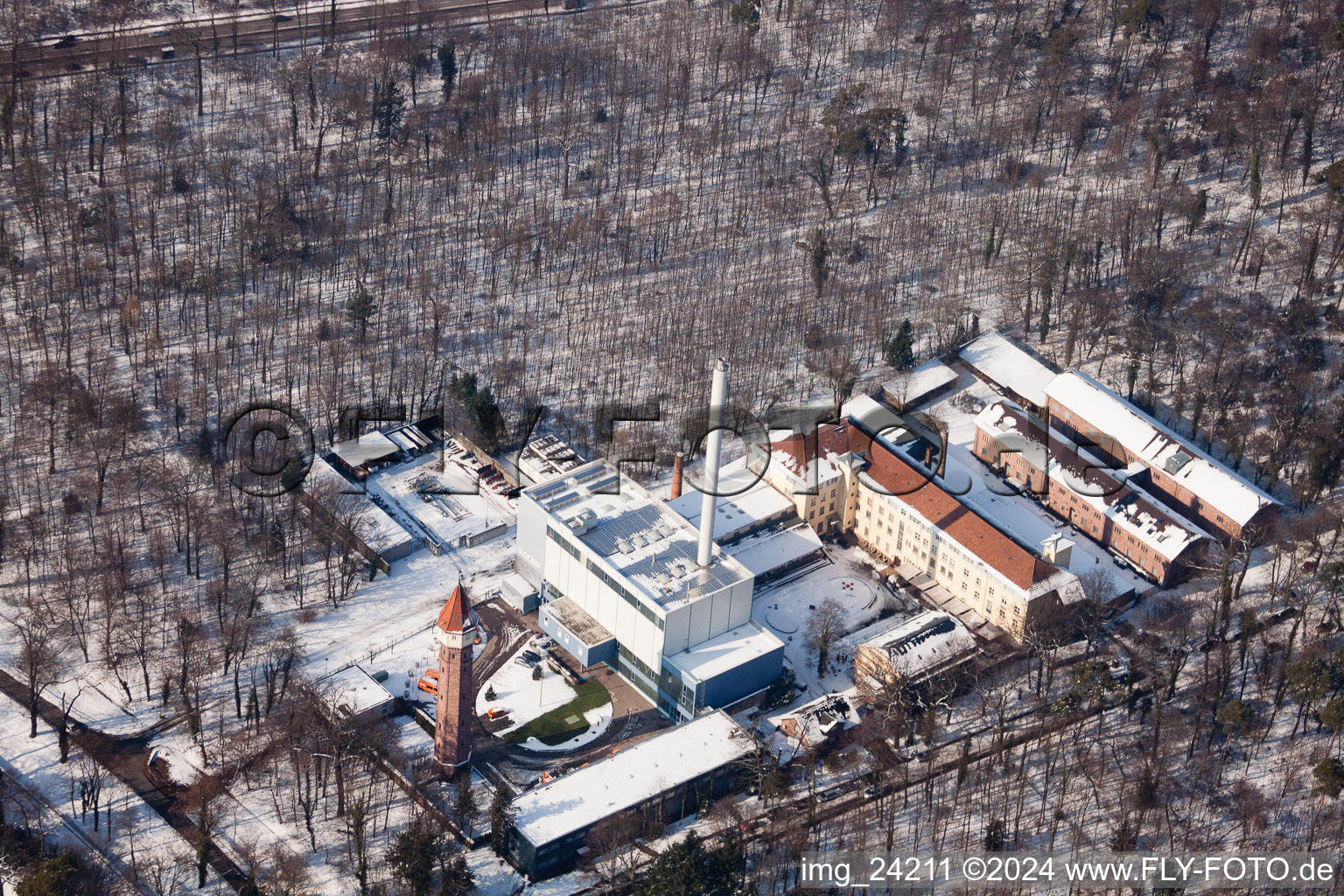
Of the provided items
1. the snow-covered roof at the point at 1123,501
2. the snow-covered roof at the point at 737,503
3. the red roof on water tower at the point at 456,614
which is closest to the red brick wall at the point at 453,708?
the red roof on water tower at the point at 456,614

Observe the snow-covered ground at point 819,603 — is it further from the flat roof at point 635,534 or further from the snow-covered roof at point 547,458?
the snow-covered roof at point 547,458

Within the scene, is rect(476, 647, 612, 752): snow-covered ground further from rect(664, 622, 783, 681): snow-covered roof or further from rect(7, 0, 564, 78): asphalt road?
rect(7, 0, 564, 78): asphalt road

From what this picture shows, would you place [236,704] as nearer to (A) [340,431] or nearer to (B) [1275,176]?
(A) [340,431]

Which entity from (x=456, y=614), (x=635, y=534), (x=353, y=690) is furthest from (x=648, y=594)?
(x=353, y=690)

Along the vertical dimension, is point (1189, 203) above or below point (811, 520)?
above

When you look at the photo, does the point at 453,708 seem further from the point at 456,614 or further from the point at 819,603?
the point at 819,603

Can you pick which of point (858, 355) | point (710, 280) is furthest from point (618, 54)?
point (858, 355)
